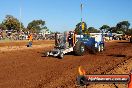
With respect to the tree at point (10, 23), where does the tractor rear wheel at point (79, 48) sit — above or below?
below

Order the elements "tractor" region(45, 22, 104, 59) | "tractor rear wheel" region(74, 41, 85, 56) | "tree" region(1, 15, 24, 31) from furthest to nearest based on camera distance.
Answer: "tree" region(1, 15, 24, 31) → "tractor rear wheel" region(74, 41, 85, 56) → "tractor" region(45, 22, 104, 59)

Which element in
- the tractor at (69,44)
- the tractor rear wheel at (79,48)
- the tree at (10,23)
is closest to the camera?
the tractor at (69,44)

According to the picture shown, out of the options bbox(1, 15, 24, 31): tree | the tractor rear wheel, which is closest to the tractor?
the tractor rear wheel

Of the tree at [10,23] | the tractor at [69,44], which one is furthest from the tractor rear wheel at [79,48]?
the tree at [10,23]

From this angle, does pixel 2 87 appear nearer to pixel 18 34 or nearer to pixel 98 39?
pixel 98 39

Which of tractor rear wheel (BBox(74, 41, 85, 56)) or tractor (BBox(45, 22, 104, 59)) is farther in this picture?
tractor rear wheel (BBox(74, 41, 85, 56))

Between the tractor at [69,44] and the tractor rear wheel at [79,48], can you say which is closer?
the tractor at [69,44]

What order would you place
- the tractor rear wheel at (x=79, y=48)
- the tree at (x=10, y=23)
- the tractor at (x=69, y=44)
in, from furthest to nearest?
the tree at (x=10, y=23), the tractor rear wheel at (x=79, y=48), the tractor at (x=69, y=44)

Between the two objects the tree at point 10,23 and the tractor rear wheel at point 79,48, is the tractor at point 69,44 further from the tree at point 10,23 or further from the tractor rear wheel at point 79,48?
the tree at point 10,23

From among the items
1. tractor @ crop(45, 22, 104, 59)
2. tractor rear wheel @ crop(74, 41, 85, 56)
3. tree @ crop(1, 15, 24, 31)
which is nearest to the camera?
tractor @ crop(45, 22, 104, 59)

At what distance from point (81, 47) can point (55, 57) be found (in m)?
2.33

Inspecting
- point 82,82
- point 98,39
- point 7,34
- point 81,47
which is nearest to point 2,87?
point 82,82

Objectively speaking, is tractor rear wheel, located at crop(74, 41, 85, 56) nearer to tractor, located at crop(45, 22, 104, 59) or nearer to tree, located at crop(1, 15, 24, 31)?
tractor, located at crop(45, 22, 104, 59)

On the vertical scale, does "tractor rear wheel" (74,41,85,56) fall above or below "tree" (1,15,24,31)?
below
